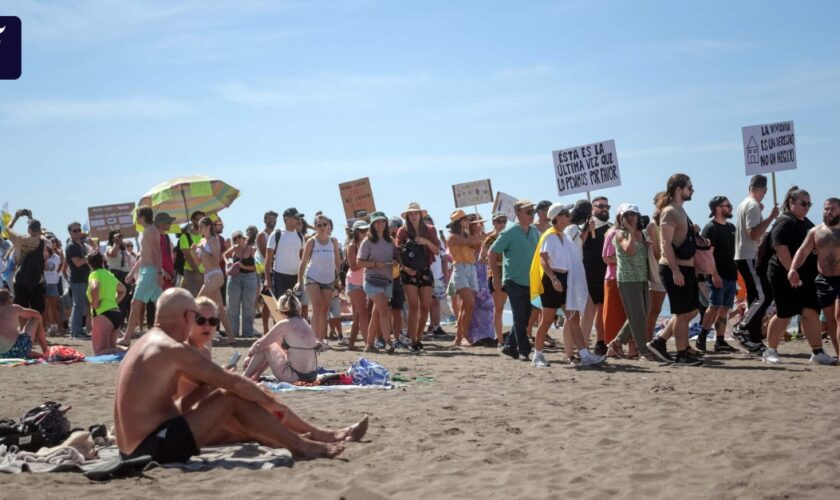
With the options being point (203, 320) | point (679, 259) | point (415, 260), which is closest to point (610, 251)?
point (679, 259)

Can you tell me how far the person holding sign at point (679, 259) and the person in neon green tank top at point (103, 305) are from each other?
23.6 feet

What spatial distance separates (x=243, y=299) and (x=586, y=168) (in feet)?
21.6

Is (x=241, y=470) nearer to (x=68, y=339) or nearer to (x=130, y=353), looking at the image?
(x=130, y=353)

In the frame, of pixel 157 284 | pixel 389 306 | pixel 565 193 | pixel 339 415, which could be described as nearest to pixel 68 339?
pixel 157 284

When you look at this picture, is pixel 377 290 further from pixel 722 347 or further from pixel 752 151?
pixel 752 151

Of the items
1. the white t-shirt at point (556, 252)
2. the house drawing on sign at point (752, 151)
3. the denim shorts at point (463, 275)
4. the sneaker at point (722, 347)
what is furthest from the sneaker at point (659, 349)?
the house drawing on sign at point (752, 151)

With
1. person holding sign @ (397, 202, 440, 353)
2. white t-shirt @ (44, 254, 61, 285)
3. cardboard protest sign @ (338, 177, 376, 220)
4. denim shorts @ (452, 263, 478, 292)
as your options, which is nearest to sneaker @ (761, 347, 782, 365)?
person holding sign @ (397, 202, 440, 353)

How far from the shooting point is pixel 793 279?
36.5ft

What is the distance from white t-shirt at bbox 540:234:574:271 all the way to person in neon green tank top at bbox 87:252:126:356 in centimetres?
582

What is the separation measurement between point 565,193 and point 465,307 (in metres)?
3.85

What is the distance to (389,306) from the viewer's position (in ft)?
50.5

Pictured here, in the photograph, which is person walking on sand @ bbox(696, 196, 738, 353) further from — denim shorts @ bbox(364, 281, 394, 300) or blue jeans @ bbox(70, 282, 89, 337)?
blue jeans @ bbox(70, 282, 89, 337)

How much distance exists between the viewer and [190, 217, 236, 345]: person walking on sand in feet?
50.9

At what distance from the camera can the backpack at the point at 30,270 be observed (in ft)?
56.7
